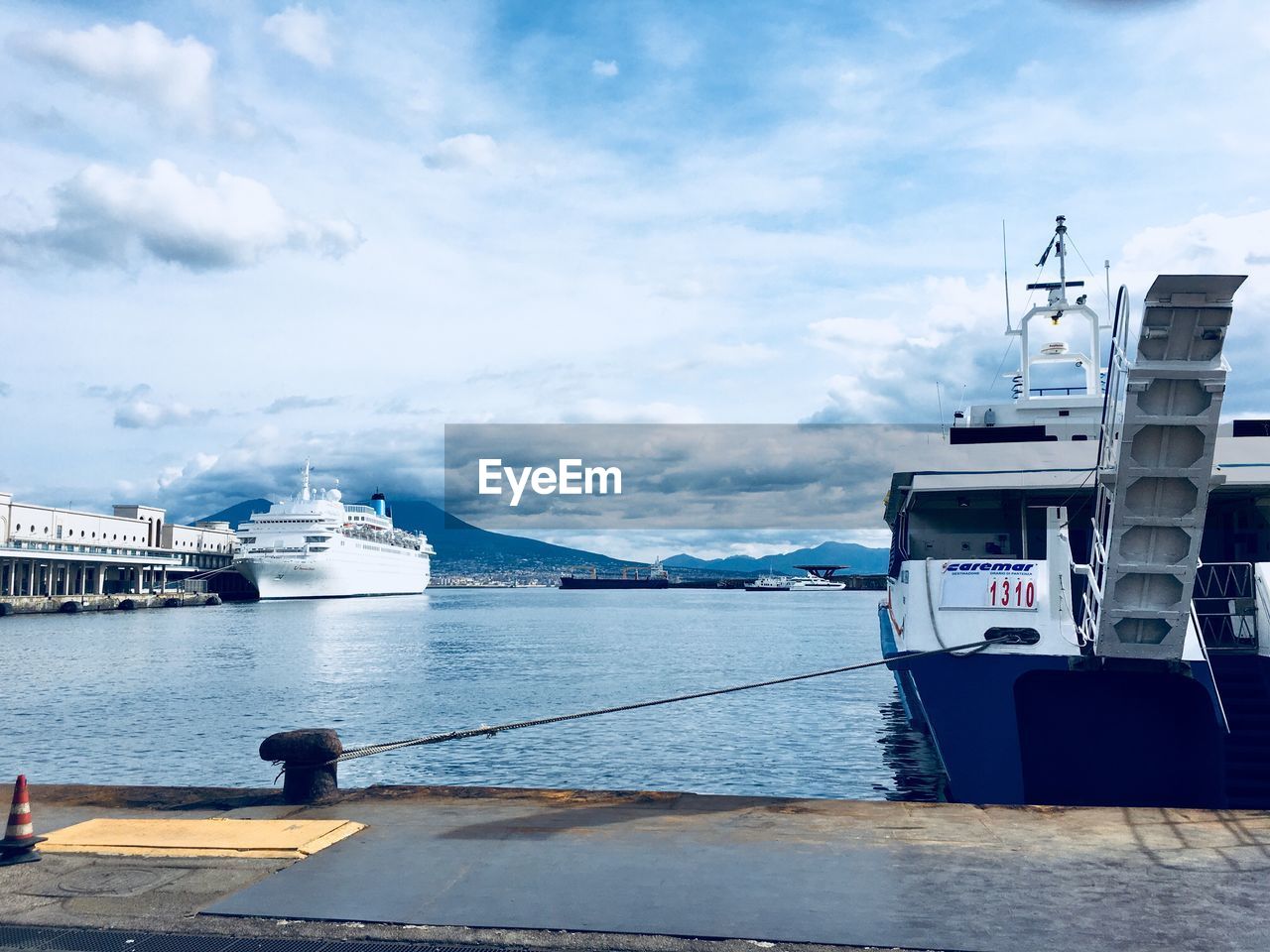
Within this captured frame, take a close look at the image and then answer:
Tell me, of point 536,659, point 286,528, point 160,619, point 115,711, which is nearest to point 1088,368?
point 115,711

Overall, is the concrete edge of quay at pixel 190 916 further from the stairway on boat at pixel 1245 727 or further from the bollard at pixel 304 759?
the stairway on boat at pixel 1245 727

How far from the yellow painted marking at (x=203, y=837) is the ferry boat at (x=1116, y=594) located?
8.76 meters

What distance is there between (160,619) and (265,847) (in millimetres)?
89252

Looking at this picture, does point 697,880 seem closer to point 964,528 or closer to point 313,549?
point 964,528

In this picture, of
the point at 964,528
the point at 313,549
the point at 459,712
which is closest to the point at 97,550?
the point at 313,549

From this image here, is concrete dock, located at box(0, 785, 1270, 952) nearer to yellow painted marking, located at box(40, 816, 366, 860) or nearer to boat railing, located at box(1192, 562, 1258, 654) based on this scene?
yellow painted marking, located at box(40, 816, 366, 860)

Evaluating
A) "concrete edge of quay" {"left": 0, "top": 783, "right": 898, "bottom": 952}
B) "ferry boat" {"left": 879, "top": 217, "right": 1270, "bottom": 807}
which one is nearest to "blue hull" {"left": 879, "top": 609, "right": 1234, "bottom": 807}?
"ferry boat" {"left": 879, "top": 217, "right": 1270, "bottom": 807}

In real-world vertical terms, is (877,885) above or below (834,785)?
above

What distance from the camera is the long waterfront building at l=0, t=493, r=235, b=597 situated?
108812 millimetres

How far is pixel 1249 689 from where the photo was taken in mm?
14164

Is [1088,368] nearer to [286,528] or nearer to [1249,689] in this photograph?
[1249,689]

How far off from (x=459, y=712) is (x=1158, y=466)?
24.7 m

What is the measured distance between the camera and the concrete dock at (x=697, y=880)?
6.60 meters

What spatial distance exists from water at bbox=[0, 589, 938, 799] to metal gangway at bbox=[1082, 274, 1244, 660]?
8.43 meters
